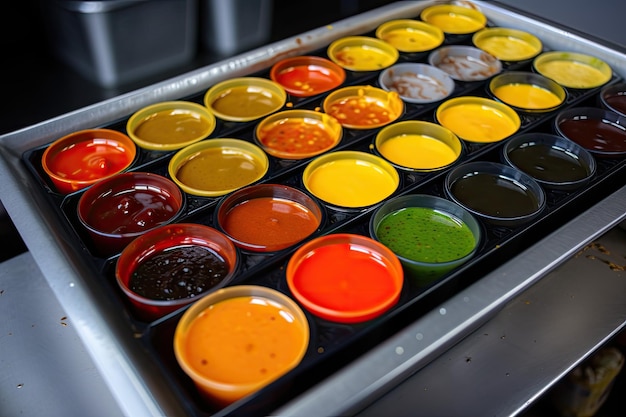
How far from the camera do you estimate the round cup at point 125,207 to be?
1.65m

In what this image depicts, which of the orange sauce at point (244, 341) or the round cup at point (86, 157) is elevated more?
the orange sauce at point (244, 341)

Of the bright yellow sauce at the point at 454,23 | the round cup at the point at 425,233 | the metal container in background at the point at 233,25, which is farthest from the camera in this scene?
the metal container in background at the point at 233,25

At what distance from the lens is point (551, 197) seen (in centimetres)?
184

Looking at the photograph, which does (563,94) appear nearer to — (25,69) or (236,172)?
(236,172)

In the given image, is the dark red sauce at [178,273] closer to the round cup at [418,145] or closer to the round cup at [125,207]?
the round cup at [125,207]

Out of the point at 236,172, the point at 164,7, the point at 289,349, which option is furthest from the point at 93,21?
the point at 289,349

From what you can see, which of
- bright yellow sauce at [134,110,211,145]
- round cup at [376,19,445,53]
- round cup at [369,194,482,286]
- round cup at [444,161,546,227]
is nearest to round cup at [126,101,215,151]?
bright yellow sauce at [134,110,211,145]

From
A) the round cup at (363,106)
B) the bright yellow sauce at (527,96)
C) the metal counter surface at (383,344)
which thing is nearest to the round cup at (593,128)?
the bright yellow sauce at (527,96)

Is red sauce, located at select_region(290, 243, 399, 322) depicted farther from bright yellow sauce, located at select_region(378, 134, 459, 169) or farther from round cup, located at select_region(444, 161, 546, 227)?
bright yellow sauce, located at select_region(378, 134, 459, 169)

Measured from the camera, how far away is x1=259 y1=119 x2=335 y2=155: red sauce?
2.03 meters

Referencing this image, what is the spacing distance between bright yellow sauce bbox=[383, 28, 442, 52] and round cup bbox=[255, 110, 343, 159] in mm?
693

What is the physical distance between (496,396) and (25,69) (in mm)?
2601

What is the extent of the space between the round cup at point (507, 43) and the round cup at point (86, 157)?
1.63m

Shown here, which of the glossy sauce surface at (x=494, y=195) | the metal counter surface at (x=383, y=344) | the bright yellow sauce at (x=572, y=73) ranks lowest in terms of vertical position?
the metal counter surface at (x=383, y=344)
